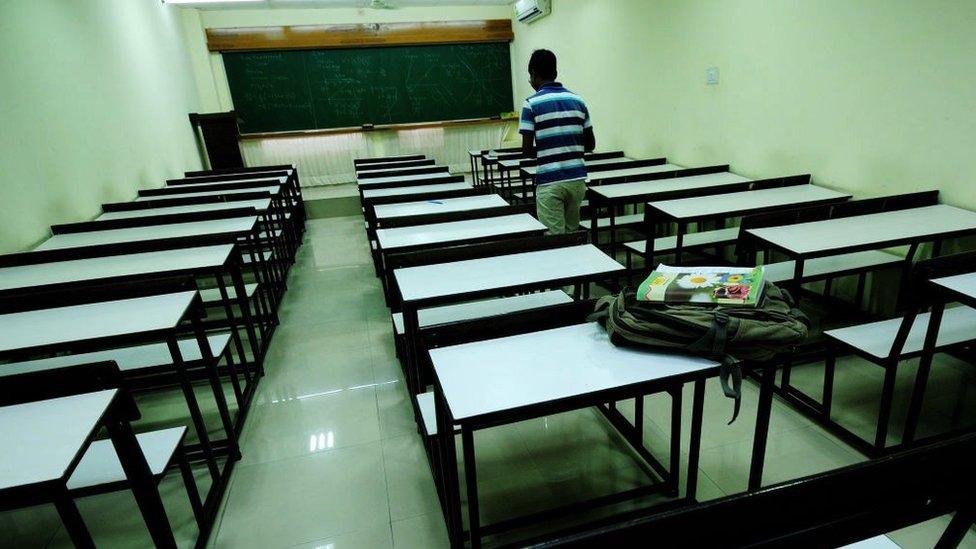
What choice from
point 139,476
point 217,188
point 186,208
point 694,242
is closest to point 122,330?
point 139,476

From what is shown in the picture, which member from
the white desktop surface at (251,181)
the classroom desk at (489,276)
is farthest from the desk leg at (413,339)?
the white desktop surface at (251,181)

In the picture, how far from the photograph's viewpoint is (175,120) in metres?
6.00

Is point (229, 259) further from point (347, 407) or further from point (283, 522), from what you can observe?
point (283, 522)

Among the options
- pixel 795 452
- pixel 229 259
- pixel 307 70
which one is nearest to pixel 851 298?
pixel 795 452

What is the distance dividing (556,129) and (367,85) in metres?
6.01

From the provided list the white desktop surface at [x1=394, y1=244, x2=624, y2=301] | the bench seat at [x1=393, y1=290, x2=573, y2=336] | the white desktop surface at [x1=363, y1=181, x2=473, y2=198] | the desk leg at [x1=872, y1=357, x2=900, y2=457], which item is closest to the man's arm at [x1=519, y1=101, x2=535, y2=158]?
the white desktop surface at [x1=363, y1=181, x2=473, y2=198]

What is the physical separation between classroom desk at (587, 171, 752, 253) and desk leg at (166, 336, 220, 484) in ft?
8.44

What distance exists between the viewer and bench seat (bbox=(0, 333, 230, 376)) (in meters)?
2.05

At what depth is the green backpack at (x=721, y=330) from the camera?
1238 millimetres

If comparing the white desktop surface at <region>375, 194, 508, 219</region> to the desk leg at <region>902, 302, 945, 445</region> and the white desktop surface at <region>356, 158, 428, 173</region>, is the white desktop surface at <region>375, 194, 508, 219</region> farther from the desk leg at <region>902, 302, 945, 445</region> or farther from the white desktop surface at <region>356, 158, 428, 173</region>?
the white desktop surface at <region>356, 158, 428, 173</region>

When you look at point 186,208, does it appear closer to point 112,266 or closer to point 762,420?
point 112,266

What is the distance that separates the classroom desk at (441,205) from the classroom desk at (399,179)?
977 millimetres

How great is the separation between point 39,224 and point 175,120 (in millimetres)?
3444

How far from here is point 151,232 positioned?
3.10m
